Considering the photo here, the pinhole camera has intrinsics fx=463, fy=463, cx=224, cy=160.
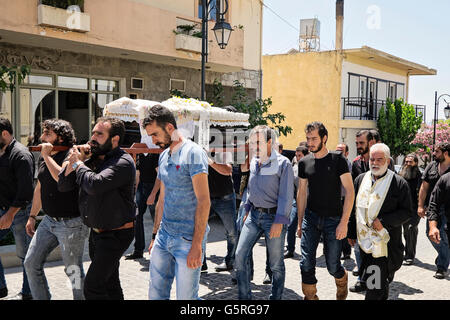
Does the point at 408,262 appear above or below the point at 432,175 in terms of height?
below

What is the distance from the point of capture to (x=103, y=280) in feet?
12.1

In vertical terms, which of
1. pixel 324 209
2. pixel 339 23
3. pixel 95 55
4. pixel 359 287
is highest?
pixel 339 23

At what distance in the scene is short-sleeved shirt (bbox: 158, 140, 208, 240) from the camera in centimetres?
347

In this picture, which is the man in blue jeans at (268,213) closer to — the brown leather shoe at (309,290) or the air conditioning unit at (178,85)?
the brown leather shoe at (309,290)

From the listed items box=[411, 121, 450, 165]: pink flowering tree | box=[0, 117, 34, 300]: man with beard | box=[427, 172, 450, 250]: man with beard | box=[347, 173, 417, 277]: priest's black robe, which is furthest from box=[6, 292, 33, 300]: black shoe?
box=[411, 121, 450, 165]: pink flowering tree

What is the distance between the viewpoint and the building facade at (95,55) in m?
11.4

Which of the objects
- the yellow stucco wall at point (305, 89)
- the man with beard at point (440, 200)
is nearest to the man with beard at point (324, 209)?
the man with beard at point (440, 200)

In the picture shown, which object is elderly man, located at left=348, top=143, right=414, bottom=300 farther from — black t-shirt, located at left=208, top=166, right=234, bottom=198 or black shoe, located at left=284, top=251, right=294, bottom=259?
black shoe, located at left=284, top=251, right=294, bottom=259

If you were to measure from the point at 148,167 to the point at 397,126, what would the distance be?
2105 cm

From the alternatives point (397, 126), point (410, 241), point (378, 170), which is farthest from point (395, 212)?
point (397, 126)

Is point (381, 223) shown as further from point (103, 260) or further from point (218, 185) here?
point (103, 260)

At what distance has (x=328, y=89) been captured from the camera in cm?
2481

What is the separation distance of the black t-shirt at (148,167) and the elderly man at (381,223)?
3.38 metres
